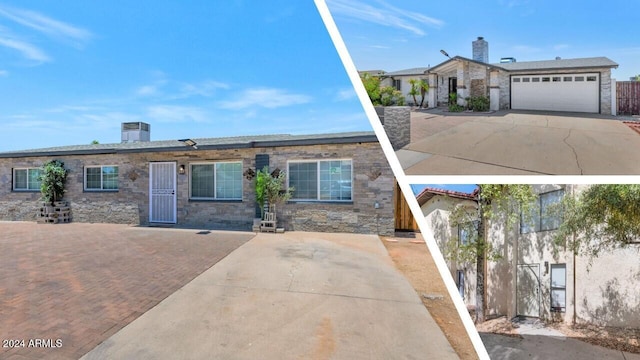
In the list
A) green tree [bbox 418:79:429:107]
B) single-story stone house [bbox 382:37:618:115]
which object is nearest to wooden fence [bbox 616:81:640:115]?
single-story stone house [bbox 382:37:618:115]

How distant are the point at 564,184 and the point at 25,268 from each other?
7.21m

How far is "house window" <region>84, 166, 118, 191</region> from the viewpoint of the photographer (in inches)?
464

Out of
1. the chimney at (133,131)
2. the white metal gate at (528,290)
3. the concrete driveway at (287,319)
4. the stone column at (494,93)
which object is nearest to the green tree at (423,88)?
the stone column at (494,93)

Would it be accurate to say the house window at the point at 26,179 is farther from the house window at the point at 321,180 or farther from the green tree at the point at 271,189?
the house window at the point at 321,180

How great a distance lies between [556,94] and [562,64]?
0.59m

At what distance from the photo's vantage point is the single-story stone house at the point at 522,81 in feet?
9.25

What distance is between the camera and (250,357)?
2.96m

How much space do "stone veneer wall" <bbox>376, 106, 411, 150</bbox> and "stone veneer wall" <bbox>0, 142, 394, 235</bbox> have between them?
6318 millimetres

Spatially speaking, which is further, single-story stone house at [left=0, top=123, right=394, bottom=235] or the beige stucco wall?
single-story stone house at [left=0, top=123, right=394, bottom=235]

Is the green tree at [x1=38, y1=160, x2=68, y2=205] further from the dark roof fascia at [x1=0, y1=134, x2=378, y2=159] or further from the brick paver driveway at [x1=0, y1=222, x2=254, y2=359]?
the brick paver driveway at [x1=0, y1=222, x2=254, y2=359]

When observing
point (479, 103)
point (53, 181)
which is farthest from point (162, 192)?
point (479, 103)

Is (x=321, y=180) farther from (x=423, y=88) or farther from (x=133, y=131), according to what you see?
(x=133, y=131)

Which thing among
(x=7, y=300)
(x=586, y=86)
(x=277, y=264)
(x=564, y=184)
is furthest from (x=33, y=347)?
(x=586, y=86)

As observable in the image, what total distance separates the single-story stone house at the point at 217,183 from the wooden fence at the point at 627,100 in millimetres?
5572
